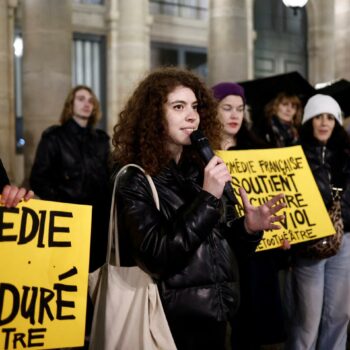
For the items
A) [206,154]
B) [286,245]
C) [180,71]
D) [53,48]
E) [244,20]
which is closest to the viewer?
[206,154]

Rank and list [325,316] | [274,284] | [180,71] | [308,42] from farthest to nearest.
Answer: [308,42] < [325,316] < [274,284] < [180,71]

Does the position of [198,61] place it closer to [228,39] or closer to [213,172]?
[228,39]

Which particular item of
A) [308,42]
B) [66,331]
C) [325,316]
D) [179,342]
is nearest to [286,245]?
[325,316]

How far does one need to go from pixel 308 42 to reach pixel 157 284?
15253mm

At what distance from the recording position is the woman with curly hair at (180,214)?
2639mm

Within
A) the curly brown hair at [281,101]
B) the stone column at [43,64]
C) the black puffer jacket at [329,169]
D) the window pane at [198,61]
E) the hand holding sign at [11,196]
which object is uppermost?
the window pane at [198,61]

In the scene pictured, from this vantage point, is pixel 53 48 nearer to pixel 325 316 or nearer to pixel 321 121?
pixel 321 121

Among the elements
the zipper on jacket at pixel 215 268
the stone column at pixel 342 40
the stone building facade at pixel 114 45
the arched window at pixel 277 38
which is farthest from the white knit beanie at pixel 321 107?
the arched window at pixel 277 38

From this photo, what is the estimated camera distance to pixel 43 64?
8344mm

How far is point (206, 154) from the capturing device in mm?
2729

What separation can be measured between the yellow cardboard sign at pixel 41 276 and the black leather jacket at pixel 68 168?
2.91 metres

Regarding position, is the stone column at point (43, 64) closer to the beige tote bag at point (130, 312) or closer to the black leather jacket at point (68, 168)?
the black leather jacket at point (68, 168)

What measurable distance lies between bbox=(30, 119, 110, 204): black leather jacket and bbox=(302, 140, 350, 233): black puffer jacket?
207cm

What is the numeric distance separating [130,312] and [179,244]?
0.38 meters
